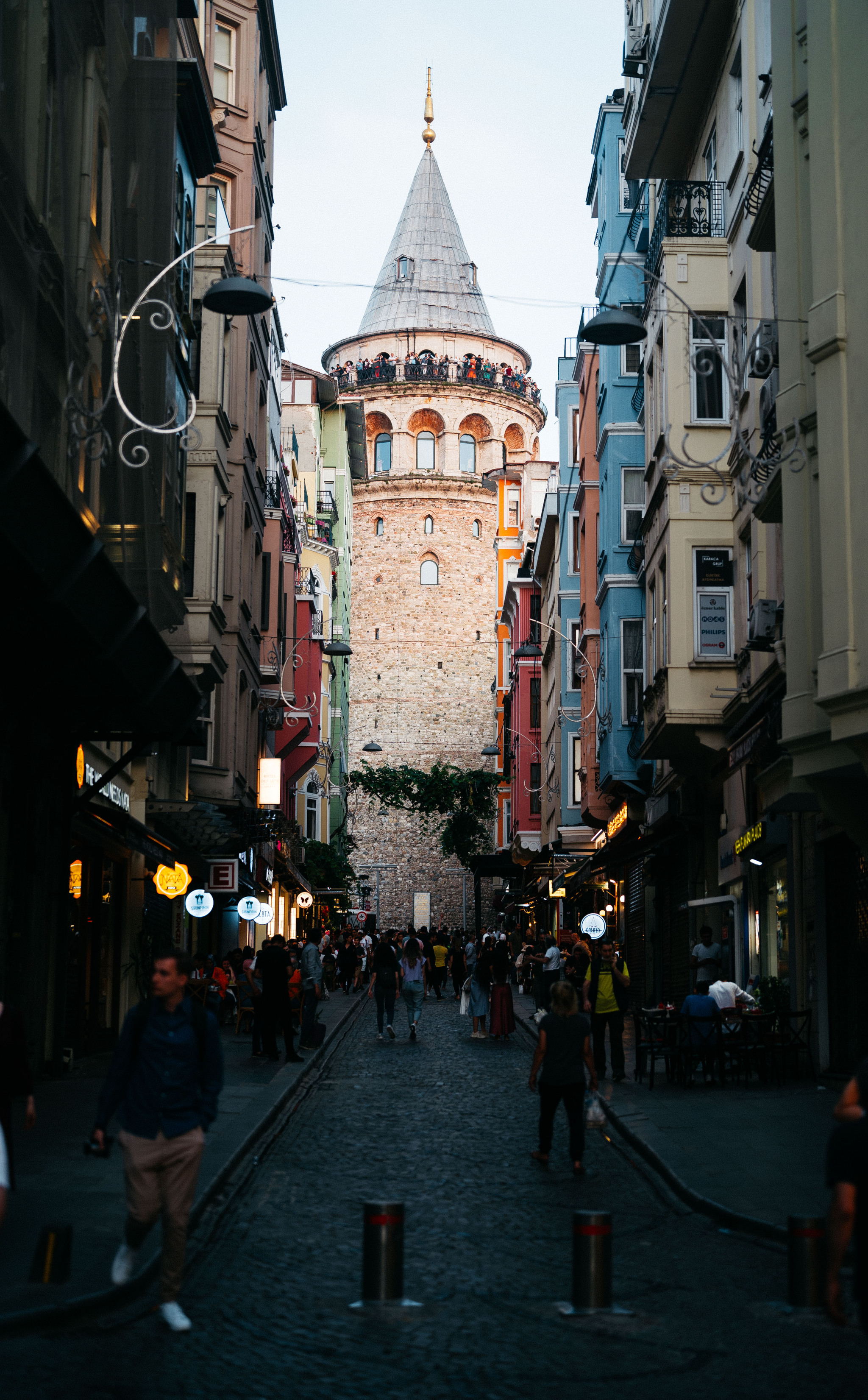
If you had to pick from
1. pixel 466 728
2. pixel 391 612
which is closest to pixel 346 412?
pixel 391 612

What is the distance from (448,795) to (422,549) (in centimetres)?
1806

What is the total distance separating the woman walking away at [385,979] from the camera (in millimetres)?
25969

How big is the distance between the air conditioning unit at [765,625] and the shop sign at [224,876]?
1197 cm

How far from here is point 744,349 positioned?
2103 cm

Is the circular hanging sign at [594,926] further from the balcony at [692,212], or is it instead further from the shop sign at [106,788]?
the balcony at [692,212]

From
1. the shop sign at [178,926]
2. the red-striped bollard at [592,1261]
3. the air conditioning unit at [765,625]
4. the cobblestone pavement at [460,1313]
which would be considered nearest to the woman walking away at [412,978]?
the shop sign at [178,926]

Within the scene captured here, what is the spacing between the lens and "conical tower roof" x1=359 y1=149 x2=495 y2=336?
87.1 meters

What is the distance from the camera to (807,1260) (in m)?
7.18

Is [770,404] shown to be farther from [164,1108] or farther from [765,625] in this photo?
[164,1108]

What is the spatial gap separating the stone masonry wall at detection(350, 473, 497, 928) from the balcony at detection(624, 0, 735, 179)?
2293 inches

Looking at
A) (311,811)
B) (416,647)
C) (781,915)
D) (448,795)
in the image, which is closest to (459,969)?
(311,811)

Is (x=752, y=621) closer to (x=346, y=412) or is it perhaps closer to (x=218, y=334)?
(x=218, y=334)

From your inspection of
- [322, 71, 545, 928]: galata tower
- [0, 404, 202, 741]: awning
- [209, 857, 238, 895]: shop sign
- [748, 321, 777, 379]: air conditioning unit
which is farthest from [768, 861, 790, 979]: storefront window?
[322, 71, 545, 928]: galata tower

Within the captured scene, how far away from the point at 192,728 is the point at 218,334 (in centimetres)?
1175
